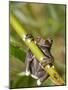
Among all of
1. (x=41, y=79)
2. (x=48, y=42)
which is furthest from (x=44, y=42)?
(x=41, y=79)

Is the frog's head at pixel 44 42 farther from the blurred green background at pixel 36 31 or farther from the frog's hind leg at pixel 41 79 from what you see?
the frog's hind leg at pixel 41 79

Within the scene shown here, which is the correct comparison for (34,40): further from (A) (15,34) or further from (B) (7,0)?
(B) (7,0)

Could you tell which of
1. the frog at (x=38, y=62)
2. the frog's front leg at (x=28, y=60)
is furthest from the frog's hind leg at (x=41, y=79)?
the frog's front leg at (x=28, y=60)

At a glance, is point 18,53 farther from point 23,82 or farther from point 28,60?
point 23,82

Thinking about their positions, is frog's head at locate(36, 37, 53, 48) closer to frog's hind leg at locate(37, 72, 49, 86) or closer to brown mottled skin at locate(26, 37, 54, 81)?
brown mottled skin at locate(26, 37, 54, 81)

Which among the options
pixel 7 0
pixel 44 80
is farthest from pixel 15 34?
pixel 44 80

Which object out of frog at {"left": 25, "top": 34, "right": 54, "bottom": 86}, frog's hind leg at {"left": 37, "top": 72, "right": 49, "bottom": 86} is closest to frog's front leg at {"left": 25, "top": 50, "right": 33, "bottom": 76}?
frog at {"left": 25, "top": 34, "right": 54, "bottom": 86}
